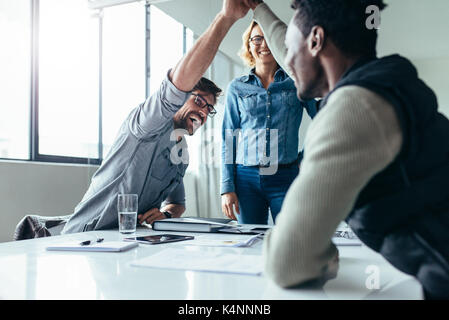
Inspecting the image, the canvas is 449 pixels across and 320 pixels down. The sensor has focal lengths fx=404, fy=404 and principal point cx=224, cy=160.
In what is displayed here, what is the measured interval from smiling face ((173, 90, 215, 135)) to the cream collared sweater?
1.37 meters

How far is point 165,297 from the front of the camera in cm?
55

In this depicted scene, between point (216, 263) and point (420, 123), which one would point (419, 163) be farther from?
point (216, 263)

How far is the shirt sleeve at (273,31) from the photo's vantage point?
1.16 m

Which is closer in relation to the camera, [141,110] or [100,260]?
[100,260]

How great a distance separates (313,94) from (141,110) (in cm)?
92

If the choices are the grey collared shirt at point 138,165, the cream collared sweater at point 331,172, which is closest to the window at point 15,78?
the grey collared shirt at point 138,165

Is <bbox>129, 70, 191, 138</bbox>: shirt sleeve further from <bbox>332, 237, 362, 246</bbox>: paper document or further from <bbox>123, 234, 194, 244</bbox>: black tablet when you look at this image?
<bbox>332, 237, 362, 246</bbox>: paper document

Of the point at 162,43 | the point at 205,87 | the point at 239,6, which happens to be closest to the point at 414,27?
the point at 205,87

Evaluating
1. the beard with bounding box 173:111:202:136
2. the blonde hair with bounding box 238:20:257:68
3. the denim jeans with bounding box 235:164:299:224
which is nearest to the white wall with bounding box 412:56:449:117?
the blonde hair with bounding box 238:20:257:68

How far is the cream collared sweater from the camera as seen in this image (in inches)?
19.3

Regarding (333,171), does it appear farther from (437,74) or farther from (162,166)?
(437,74)

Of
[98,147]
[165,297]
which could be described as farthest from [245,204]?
[98,147]

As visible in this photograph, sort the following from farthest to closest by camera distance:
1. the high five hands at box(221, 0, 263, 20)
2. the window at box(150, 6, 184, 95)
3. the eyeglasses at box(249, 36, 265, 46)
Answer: the window at box(150, 6, 184, 95) → the eyeglasses at box(249, 36, 265, 46) → the high five hands at box(221, 0, 263, 20)

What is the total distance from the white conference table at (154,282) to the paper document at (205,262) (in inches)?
0.8
